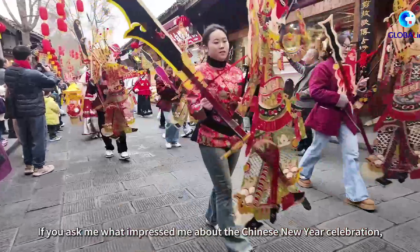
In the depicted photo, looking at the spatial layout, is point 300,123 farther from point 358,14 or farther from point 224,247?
point 358,14


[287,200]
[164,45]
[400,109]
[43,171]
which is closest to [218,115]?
[164,45]

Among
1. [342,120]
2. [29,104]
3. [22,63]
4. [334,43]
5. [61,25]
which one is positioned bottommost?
[29,104]

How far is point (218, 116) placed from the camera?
1938 millimetres

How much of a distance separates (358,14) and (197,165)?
376 cm

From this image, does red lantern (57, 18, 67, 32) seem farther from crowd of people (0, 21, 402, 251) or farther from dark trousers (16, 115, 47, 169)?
dark trousers (16, 115, 47, 169)

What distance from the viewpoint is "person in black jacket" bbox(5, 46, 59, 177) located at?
12.4 ft

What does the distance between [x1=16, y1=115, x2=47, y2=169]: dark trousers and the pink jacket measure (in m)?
3.80

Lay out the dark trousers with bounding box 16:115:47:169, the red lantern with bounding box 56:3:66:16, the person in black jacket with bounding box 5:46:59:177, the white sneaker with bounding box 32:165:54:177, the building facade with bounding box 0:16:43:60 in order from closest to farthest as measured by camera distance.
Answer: the person in black jacket with bounding box 5:46:59:177
the dark trousers with bounding box 16:115:47:169
the white sneaker with bounding box 32:165:54:177
the red lantern with bounding box 56:3:66:16
the building facade with bounding box 0:16:43:60

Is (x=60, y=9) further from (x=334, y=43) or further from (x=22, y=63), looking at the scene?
(x=334, y=43)

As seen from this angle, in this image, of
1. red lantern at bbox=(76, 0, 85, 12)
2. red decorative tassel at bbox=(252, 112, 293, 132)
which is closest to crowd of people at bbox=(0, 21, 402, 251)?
red decorative tassel at bbox=(252, 112, 293, 132)

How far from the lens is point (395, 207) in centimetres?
275

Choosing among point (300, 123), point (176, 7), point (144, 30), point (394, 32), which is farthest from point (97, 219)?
point (176, 7)

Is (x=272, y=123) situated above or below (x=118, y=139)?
above

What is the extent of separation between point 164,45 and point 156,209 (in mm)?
1765
